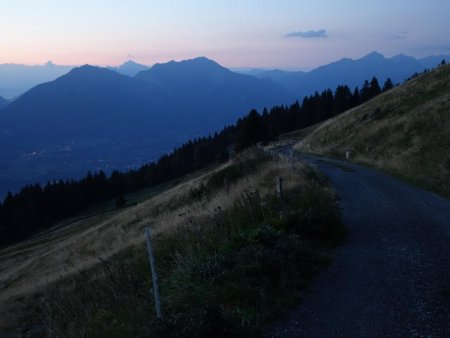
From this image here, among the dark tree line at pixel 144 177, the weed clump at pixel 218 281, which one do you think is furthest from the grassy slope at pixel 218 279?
the dark tree line at pixel 144 177

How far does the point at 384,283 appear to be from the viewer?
285 inches

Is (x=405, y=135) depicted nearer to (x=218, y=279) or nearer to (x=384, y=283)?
(x=384, y=283)

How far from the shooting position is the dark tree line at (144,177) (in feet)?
286

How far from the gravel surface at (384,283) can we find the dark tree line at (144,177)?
57.2 m

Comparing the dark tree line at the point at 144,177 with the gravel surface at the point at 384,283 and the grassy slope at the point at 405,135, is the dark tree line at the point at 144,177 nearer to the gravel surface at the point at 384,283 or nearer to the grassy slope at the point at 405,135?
the grassy slope at the point at 405,135

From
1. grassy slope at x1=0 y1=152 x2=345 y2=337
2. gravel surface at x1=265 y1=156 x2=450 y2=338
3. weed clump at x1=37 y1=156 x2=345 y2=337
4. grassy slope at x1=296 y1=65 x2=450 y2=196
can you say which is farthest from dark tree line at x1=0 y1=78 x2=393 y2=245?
weed clump at x1=37 y1=156 x2=345 y2=337

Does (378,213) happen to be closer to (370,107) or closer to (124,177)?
(370,107)

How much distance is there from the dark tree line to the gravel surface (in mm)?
57242

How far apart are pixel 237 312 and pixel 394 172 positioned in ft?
57.9

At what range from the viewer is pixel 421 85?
38.0m

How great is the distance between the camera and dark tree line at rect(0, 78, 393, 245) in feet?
286

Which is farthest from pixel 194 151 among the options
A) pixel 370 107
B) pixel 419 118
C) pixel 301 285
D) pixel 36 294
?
pixel 301 285

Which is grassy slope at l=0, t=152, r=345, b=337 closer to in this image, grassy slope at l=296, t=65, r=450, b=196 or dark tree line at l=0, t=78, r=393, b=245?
grassy slope at l=296, t=65, r=450, b=196

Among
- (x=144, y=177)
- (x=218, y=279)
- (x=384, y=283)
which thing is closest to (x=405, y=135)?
(x=384, y=283)
